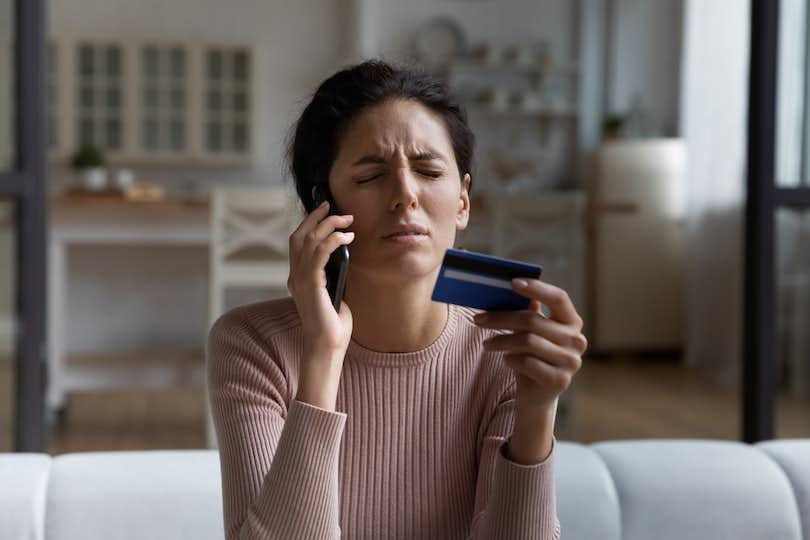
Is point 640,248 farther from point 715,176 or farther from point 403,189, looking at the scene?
point 403,189

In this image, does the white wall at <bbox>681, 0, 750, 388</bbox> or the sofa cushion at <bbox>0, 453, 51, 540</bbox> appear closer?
the sofa cushion at <bbox>0, 453, 51, 540</bbox>

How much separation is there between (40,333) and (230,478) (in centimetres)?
80

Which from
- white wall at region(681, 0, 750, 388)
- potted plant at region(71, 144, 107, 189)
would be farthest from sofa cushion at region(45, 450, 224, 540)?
Answer: white wall at region(681, 0, 750, 388)

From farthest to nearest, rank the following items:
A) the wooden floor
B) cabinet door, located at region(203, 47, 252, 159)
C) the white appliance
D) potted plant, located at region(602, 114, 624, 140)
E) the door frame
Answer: cabinet door, located at region(203, 47, 252, 159), potted plant, located at region(602, 114, 624, 140), the white appliance, the wooden floor, the door frame

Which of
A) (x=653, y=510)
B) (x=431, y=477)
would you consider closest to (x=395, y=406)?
(x=431, y=477)

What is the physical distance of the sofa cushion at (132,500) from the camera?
1242mm

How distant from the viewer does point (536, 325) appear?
0.98 metres

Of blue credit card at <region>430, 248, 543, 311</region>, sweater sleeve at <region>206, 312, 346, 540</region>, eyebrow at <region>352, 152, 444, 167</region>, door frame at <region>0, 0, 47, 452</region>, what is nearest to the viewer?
blue credit card at <region>430, 248, 543, 311</region>

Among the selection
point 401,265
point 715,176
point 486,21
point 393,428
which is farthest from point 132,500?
point 486,21

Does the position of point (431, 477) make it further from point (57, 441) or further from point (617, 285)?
point (617, 285)

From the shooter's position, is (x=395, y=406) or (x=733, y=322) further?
(x=733, y=322)

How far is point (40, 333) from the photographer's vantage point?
1787 mm

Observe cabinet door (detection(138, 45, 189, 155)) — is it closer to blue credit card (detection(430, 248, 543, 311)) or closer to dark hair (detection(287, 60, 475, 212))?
dark hair (detection(287, 60, 475, 212))

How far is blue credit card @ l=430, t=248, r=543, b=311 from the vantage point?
0.96m
